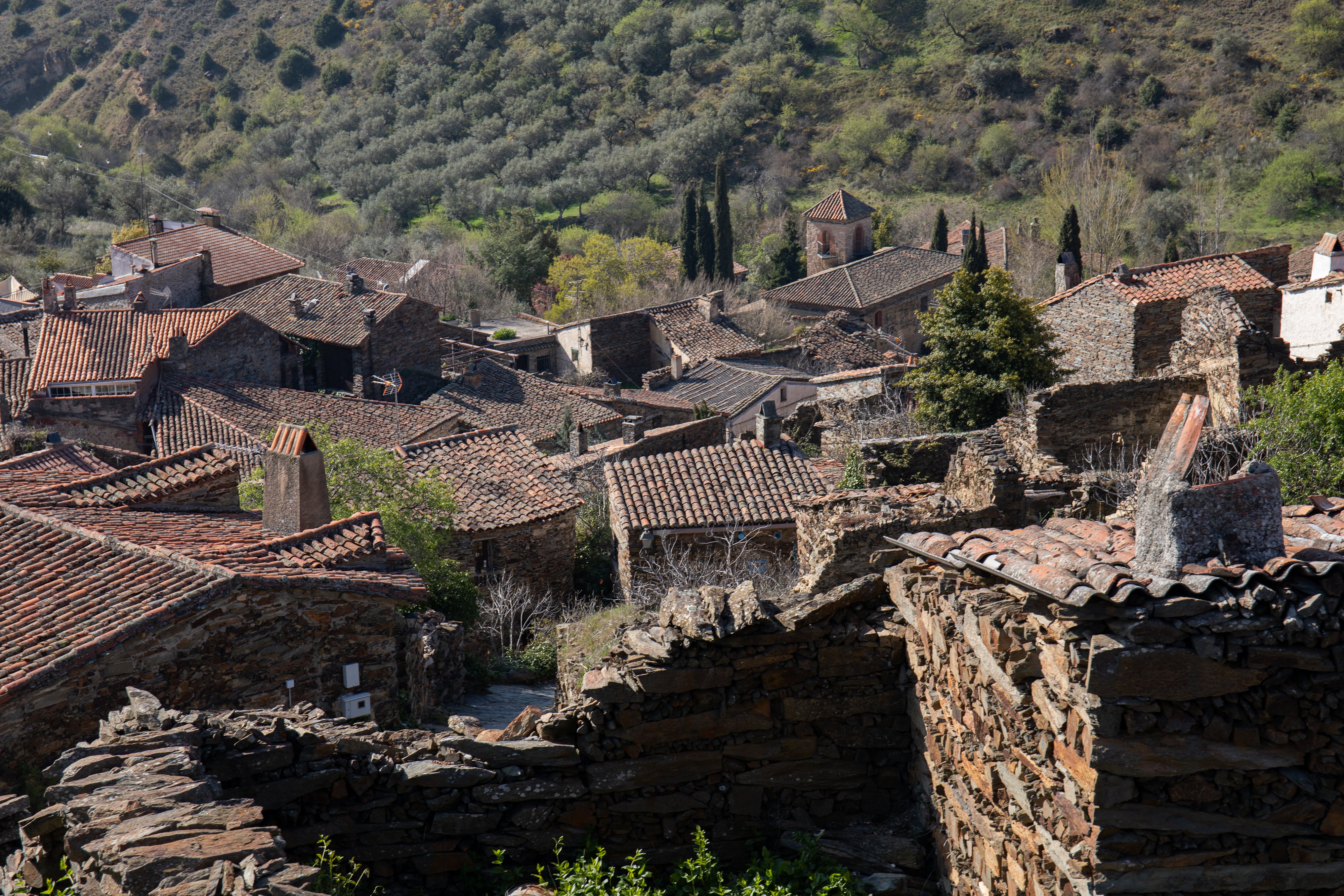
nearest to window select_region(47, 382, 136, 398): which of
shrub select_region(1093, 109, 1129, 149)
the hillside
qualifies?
the hillside

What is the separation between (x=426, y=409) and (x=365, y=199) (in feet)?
158

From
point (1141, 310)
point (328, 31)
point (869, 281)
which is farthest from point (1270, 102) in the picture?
point (328, 31)

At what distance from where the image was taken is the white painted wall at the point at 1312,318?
23312mm

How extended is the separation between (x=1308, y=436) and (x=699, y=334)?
107 feet

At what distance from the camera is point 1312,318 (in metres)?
24.3

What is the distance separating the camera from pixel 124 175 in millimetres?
79500

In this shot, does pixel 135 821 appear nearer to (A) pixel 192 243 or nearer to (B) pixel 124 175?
(A) pixel 192 243

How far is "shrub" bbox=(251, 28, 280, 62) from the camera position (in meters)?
103

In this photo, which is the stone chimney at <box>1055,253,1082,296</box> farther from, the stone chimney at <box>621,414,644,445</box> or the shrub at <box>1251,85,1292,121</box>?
the shrub at <box>1251,85,1292,121</box>

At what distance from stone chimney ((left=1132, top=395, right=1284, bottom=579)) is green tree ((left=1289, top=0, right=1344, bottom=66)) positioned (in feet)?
256

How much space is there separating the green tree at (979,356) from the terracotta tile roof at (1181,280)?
4951 millimetres

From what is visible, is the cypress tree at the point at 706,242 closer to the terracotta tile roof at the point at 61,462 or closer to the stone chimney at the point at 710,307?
the stone chimney at the point at 710,307

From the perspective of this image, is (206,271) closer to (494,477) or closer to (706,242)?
(706,242)

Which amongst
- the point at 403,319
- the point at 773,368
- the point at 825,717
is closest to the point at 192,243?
the point at 403,319
